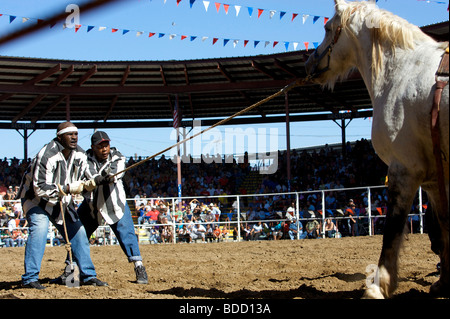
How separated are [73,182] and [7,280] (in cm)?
178

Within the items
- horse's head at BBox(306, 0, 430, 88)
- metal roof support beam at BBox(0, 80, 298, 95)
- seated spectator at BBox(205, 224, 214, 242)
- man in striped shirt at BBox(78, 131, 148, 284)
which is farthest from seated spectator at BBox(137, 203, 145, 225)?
horse's head at BBox(306, 0, 430, 88)

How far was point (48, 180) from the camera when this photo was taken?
4.90 metres

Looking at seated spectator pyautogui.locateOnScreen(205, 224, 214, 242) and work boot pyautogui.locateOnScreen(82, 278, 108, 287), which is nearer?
work boot pyautogui.locateOnScreen(82, 278, 108, 287)

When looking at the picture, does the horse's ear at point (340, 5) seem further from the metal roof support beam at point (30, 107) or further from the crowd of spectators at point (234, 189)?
the metal roof support beam at point (30, 107)

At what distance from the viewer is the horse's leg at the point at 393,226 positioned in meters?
3.29

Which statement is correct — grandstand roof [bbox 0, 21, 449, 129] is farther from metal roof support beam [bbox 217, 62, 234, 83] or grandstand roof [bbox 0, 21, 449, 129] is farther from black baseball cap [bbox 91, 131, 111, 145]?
black baseball cap [bbox 91, 131, 111, 145]

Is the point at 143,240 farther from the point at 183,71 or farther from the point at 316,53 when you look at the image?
the point at 316,53

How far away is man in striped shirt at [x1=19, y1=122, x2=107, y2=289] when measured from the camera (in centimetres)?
485

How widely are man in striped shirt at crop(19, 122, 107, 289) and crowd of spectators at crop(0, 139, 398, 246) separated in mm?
8483

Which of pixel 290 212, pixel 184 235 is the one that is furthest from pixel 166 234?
pixel 290 212

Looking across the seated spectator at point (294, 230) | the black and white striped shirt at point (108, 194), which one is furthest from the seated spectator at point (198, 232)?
the black and white striped shirt at point (108, 194)

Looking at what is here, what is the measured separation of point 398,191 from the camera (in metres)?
3.35
